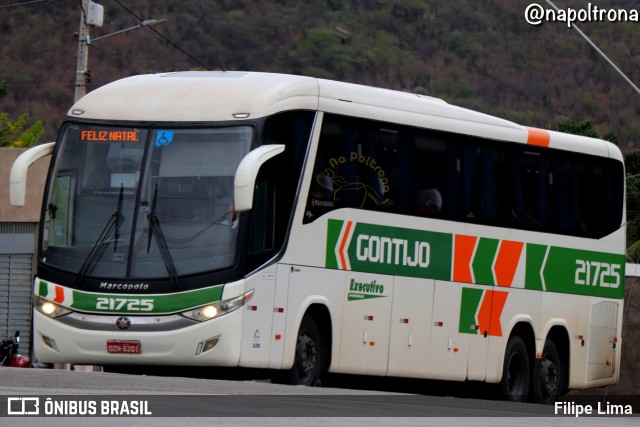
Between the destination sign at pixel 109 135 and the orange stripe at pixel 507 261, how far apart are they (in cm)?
588

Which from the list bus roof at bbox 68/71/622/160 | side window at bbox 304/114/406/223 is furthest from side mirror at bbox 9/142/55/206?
side window at bbox 304/114/406/223

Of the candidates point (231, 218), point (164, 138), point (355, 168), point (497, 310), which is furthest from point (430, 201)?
point (164, 138)

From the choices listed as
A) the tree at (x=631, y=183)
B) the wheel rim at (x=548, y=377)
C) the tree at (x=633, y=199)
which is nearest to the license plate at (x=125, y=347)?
the wheel rim at (x=548, y=377)

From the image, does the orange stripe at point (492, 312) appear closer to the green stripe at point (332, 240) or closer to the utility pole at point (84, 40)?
the green stripe at point (332, 240)

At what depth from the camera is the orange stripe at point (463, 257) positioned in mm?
19828

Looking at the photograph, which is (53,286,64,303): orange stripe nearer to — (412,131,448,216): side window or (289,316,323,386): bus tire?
(289,316,323,386): bus tire

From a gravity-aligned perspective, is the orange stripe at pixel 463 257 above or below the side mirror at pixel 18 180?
below

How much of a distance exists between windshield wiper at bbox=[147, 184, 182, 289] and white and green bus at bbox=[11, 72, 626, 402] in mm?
15

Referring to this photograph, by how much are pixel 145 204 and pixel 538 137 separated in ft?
23.6

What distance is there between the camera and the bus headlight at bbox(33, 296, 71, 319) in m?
16.6
